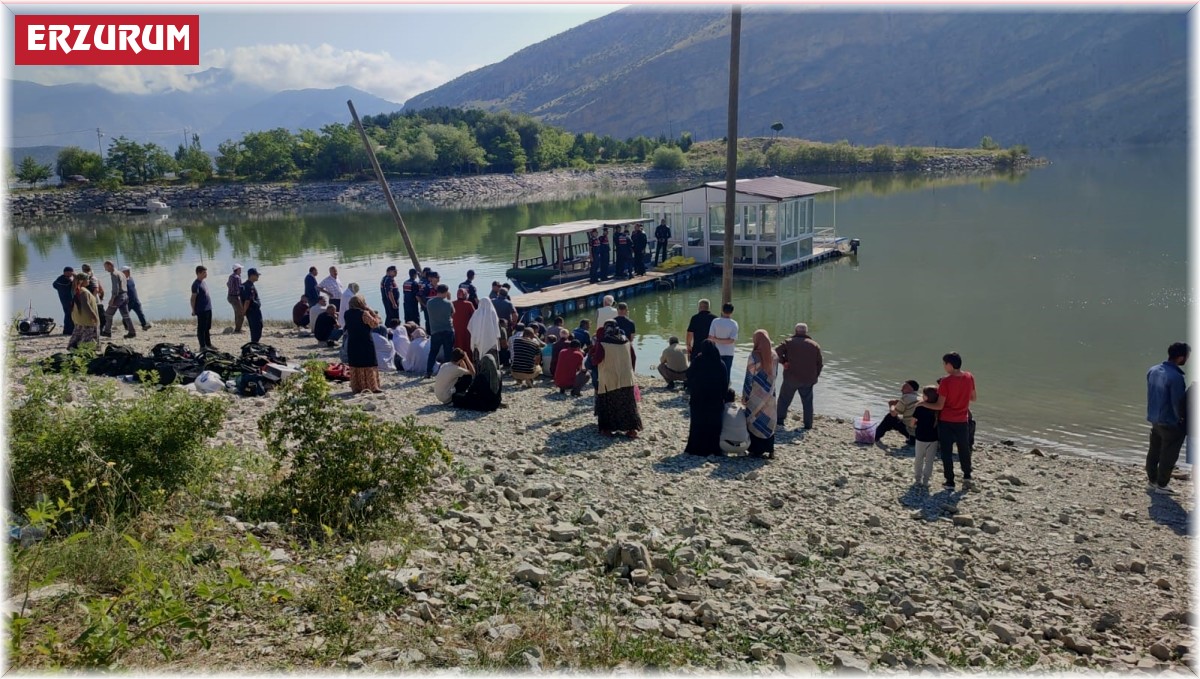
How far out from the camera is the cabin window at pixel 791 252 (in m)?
31.6

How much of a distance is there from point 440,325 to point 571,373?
264cm

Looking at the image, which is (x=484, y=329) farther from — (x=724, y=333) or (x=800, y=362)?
(x=800, y=362)

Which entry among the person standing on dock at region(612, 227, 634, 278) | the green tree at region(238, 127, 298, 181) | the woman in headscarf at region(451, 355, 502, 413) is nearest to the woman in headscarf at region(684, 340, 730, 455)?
the woman in headscarf at region(451, 355, 502, 413)

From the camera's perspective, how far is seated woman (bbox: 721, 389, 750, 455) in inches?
396

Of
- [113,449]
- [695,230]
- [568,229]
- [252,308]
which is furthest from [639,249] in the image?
[113,449]

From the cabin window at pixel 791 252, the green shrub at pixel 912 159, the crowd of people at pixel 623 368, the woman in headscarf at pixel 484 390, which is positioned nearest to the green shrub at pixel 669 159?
the green shrub at pixel 912 159

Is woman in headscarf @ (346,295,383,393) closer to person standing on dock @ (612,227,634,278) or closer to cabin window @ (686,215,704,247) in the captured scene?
person standing on dock @ (612,227,634,278)

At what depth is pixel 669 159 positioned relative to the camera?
10188 cm

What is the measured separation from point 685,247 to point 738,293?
433 cm

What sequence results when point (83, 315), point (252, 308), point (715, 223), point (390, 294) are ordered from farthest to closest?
point (715, 223) < point (390, 294) < point (252, 308) < point (83, 315)

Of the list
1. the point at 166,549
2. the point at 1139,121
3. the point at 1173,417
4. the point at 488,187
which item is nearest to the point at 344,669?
the point at 166,549

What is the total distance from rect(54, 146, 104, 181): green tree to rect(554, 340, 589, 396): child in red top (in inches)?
3894

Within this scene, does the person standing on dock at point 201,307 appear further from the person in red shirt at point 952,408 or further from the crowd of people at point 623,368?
the person in red shirt at point 952,408

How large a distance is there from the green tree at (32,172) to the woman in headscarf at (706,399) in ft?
353
